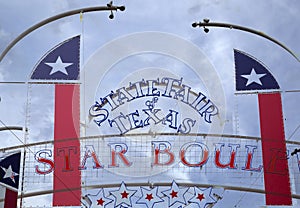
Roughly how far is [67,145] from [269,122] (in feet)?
20.5

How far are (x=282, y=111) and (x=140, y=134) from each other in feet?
16.3

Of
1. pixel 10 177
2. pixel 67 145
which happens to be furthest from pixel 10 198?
pixel 67 145

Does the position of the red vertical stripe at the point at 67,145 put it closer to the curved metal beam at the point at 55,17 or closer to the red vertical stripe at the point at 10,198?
the red vertical stripe at the point at 10,198

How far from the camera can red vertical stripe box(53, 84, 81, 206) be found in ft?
52.0

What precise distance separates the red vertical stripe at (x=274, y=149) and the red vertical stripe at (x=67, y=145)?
18.8 ft

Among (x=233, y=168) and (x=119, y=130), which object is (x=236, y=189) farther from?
(x=119, y=130)

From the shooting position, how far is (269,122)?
1691 centimetres

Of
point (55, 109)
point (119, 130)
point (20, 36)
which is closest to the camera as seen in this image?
point (20, 36)

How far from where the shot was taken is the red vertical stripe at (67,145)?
52.0 feet

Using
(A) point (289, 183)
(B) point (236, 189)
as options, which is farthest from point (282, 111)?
(B) point (236, 189)

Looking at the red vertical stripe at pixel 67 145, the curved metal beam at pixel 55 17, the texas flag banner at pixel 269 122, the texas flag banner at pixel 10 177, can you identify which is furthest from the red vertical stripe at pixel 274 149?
the texas flag banner at pixel 10 177

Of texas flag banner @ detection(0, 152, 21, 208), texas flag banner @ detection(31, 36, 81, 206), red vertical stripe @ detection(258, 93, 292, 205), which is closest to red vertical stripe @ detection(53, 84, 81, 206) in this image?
texas flag banner @ detection(31, 36, 81, 206)

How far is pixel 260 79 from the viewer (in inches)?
651

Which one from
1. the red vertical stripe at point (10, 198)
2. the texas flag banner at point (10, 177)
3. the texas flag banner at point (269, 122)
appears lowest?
the red vertical stripe at point (10, 198)
